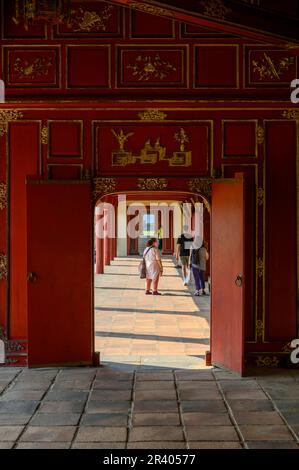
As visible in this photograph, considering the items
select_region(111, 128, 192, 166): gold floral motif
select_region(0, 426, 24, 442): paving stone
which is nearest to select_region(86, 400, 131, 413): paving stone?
select_region(0, 426, 24, 442): paving stone

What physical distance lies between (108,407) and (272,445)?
1.44 meters

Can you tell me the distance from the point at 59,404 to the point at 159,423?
37.4 inches

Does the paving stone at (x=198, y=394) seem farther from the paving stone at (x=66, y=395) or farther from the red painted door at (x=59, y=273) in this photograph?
the red painted door at (x=59, y=273)

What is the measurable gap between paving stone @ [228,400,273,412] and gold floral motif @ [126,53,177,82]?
3247mm

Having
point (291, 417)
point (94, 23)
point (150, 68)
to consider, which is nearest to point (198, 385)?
point (291, 417)

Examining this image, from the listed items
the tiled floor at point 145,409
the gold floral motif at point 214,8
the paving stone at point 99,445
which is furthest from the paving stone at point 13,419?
the gold floral motif at point 214,8

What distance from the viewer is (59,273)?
596cm

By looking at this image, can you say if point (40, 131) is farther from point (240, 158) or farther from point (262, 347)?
point (262, 347)

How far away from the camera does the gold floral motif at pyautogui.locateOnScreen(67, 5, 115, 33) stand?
5.88 m

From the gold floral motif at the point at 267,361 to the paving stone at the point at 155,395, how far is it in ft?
4.17

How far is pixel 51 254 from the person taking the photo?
5930mm

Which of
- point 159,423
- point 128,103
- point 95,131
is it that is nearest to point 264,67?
point 128,103

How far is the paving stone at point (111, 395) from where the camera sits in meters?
4.92

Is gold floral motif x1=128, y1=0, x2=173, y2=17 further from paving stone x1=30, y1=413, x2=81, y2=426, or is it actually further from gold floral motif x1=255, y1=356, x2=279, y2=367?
gold floral motif x1=255, y1=356, x2=279, y2=367
